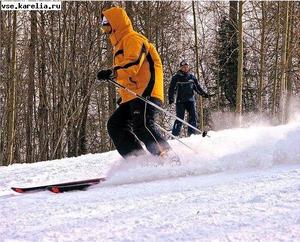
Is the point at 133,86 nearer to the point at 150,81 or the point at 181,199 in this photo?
the point at 150,81

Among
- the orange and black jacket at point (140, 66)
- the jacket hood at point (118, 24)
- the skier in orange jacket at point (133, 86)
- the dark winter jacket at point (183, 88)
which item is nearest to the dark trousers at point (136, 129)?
the skier in orange jacket at point (133, 86)

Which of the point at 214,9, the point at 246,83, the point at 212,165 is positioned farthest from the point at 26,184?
the point at 246,83

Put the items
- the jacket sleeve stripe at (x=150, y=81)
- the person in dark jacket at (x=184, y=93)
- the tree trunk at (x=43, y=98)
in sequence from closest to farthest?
the jacket sleeve stripe at (x=150, y=81)
the person in dark jacket at (x=184, y=93)
the tree trunk at (x=43, y=98)

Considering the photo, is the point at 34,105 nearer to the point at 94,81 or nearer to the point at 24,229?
the point at 94,81

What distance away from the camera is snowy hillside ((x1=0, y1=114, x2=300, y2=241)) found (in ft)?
9.00

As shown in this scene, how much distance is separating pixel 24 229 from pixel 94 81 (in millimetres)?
19352

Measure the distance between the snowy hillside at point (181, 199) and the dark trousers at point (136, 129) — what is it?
150 mm

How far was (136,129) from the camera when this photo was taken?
5148 millimetres

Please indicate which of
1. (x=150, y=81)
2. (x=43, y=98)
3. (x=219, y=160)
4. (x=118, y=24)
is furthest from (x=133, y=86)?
(x=43, y=98)

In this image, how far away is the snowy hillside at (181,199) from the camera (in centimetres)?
274

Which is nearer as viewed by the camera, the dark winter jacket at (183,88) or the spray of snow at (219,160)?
the spray of snow at (219,160)

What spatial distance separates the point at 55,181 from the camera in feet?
17.4

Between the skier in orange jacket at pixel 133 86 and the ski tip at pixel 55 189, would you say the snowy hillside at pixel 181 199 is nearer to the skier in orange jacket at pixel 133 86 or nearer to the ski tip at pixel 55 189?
the ski tip at pixel 55 189

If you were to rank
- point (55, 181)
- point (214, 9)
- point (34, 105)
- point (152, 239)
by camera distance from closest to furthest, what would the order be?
point (152, 239) < point (55, 181) < point (214, 9) < point (34, 105)
